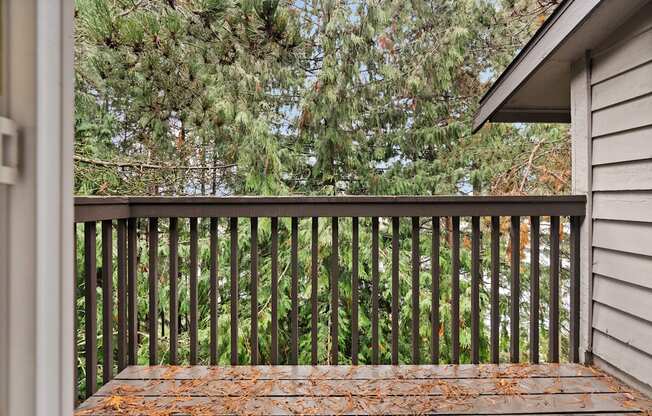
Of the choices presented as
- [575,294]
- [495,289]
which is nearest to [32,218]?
[495,289]

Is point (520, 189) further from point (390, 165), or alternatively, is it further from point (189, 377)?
point (189, 377)

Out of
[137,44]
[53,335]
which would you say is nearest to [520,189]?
[137,44]

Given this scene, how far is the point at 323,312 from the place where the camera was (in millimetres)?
4867

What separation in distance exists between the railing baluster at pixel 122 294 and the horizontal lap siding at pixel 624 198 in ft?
8.10

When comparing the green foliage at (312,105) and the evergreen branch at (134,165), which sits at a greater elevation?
the green foliage at (312,105)

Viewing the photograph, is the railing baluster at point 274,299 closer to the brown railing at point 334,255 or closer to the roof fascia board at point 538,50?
the brown railing at point 334,255

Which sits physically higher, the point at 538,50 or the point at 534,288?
the point at 538,50

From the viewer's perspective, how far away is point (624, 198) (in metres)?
2.05

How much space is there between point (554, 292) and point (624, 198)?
592 millimetres

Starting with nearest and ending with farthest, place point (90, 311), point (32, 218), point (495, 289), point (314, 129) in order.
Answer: point (32, 218), point (90, 311), point (495, 289), point (314, 129)

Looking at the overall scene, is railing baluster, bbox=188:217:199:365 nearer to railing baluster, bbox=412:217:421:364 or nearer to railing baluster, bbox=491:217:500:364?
railing baluster, bbox=412:217:421:364

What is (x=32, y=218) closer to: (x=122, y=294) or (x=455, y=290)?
(x=122, y=294)

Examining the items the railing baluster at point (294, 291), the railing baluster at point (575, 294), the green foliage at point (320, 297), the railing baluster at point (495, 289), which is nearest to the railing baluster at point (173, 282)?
the railing baluster at point (294, 291)

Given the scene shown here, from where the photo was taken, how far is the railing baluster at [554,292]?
2256 millimetres
